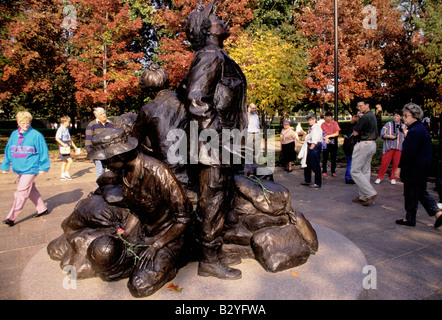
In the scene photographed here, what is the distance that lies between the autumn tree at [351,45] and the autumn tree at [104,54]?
1176cm

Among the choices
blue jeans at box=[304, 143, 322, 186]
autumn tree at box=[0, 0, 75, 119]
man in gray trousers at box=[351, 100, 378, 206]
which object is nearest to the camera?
man in gray trousers at box=[351, 100, 378, 206]

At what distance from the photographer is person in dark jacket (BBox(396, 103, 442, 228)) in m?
5.08

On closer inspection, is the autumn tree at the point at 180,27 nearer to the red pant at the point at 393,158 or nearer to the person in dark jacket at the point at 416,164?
the red pant at the point at 393,158

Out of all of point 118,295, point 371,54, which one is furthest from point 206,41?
point 371,54

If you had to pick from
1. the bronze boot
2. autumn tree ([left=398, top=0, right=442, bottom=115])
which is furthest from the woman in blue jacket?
autumn tree ([left=398, top=0, right=442, bottom=115])

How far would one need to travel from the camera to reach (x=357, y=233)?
194 inches

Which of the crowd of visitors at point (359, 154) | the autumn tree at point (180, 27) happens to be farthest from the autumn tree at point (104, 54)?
the crowd of visitors at point (359, 154)

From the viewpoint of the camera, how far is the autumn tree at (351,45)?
20906 millimetres

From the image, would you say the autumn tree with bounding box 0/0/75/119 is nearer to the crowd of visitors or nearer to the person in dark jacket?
the crowd of visitors

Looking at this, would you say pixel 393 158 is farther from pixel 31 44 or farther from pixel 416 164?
pixel 31 44

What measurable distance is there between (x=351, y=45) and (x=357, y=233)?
20.5m

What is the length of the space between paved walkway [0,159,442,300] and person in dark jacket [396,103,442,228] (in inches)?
14.1

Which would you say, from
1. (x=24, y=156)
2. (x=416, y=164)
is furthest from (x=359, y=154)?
(x=24, y=156)

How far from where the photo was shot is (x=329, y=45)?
21.0 metres
